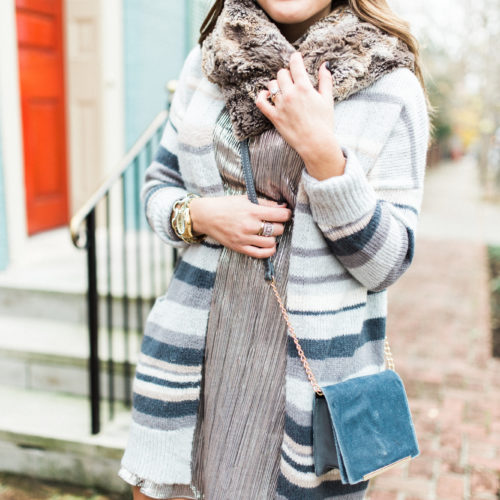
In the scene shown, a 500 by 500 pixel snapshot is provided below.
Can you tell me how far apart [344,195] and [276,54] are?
36cm

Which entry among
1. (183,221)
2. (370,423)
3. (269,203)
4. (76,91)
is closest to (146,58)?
(76,91)

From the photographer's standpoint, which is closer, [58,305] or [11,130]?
[58,305]

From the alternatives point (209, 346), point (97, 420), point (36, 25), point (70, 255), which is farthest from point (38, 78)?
point (209, 346)

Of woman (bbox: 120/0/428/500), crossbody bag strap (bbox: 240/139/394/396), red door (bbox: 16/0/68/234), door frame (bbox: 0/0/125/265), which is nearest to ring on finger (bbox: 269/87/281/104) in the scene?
woman (bbox: 120/0/428/500)

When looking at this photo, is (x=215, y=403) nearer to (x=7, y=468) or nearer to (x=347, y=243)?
(x=347, y=243)

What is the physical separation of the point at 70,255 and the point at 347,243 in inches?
142

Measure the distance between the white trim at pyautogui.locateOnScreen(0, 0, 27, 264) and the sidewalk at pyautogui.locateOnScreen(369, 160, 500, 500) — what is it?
2.80 meters

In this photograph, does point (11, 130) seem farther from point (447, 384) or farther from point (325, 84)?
point (447, 384)

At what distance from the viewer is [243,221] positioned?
135 cm

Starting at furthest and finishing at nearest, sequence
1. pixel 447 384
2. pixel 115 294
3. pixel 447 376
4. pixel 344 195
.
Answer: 1. pixel 447 376
2. pixel 447 384
3. pixel 115 294
4. pixel 344 195

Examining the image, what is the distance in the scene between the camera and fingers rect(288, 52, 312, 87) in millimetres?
1243

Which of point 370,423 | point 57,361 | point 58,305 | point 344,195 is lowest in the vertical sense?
point 57,361

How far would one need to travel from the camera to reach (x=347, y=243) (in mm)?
1258

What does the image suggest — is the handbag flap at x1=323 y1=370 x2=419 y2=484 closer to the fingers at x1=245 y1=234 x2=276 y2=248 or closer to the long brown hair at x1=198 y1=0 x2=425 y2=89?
the fingers at x1=245 y1=234 x2=276 y2=248
